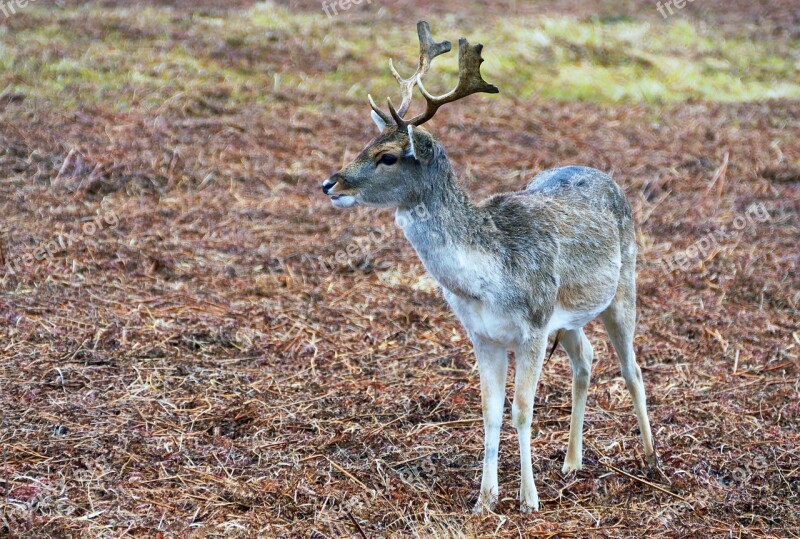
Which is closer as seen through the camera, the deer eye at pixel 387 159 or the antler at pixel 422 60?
the deer eye at pixel 387 159

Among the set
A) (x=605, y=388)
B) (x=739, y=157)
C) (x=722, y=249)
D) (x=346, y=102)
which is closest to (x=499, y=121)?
(x=346, y=102)

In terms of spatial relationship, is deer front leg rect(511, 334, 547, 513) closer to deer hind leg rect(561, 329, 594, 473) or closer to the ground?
the ground

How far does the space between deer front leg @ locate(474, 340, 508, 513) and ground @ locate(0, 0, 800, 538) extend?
25cm

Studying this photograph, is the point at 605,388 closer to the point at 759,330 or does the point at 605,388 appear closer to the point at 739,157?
the point at 759,330

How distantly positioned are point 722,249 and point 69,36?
385 inches

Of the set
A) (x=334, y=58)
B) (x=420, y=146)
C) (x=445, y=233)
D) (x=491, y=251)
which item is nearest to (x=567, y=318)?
(x=491, y=251)

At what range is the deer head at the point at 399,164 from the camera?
514cm

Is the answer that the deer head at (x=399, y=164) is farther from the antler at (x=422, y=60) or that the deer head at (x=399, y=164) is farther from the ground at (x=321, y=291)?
the ground at (x=321, y=291)

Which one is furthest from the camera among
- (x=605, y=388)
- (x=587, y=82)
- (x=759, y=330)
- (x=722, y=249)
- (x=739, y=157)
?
(x=587, y=82)

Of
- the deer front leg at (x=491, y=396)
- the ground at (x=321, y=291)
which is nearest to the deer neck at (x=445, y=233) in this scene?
the deer front leg at (x=491, y=396)

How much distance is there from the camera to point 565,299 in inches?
223

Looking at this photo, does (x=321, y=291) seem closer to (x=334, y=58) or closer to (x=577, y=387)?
(x=577, y=387)

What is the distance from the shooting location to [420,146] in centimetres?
522

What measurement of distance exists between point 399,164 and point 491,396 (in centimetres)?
146
